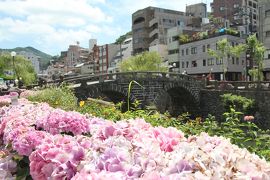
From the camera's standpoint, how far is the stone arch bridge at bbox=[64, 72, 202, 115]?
27781mm

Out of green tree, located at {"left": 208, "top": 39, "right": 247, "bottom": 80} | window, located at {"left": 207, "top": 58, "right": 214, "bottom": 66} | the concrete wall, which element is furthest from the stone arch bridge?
window, located at {"left": 207, "top": 58, "right": 214, "bottom": 66}

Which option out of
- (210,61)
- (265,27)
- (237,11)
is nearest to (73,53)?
(237,11)

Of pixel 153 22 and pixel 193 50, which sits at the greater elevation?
pixel 153 22

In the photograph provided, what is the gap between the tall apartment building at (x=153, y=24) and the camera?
2798 inches

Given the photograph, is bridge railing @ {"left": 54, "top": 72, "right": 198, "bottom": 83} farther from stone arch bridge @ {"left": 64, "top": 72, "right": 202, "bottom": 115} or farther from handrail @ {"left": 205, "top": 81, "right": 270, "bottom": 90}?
Result: handrail @ {"left": 205, "top": 81, "right": 270, "bottom": 90}

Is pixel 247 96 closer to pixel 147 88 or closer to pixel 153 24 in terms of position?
pixel 147 88

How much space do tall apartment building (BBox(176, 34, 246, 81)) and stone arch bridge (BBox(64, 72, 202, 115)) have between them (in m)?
10.5

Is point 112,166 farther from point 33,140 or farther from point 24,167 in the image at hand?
point 24,167

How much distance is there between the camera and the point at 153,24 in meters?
73.3

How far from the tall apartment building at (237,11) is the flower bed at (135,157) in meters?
66.2

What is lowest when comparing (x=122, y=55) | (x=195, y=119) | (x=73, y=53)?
(x=195, y=119)

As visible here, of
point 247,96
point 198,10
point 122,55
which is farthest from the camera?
point 122,55

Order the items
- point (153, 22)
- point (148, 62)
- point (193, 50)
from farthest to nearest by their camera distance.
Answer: point (153, 22) < point (193, 50) < point (148, 62)

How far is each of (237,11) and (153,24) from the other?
14949 mm
